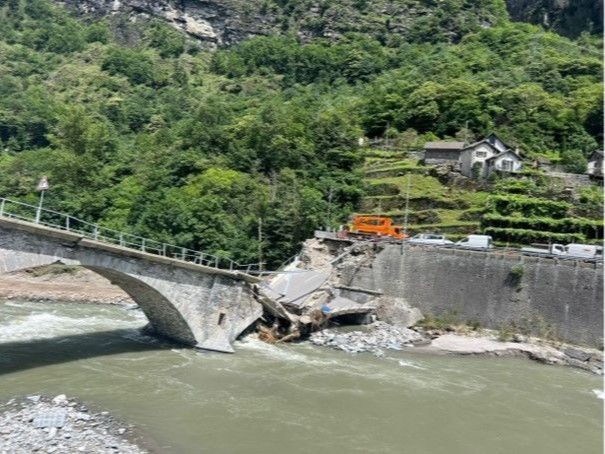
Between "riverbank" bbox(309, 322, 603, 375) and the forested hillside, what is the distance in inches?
451

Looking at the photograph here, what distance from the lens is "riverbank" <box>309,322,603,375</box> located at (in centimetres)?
2911

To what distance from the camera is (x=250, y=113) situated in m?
66.6

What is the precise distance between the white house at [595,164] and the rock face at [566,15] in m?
50.3

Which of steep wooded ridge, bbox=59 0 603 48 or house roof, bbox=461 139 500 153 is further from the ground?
steep wooded ridge, bbox=59 0 603 48

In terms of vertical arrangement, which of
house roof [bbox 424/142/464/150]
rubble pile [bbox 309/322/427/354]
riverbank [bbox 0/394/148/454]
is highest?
house roof [bbox 424/142/464/150]

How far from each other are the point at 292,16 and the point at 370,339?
96297 mm

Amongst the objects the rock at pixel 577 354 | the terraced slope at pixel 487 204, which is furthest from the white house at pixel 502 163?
the rock at pixel 577 354

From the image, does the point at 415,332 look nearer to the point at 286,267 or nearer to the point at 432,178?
the point at 286,267

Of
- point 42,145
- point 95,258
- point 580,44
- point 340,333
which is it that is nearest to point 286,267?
point 340,333

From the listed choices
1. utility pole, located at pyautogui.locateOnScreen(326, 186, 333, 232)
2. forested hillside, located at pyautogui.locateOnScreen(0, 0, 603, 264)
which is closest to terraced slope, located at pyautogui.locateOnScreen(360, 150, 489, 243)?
forested hillside, located at pyautogui.locateOnScreen(0, 0, 603, 264)

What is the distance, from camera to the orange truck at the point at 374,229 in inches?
1528

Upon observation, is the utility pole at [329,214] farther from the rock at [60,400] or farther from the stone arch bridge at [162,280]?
the rock at [60,400]

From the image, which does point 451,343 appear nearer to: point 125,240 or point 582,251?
point 582,251

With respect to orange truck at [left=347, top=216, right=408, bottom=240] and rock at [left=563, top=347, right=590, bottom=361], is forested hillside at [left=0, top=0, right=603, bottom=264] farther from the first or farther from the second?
rock at [left=563, top=347, right=590, bottom=361]
